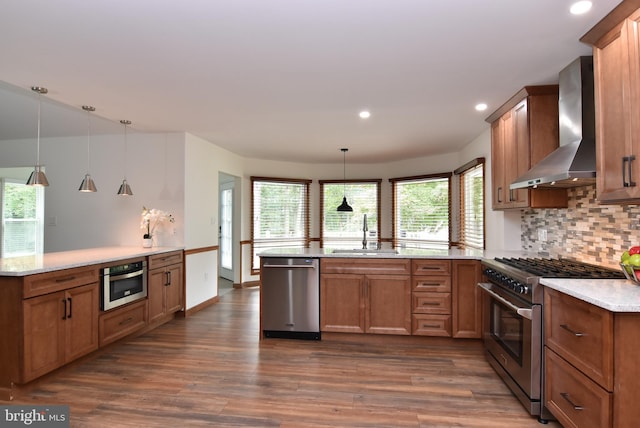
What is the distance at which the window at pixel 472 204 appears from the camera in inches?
190

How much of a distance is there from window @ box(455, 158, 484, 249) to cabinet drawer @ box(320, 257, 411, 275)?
157cm

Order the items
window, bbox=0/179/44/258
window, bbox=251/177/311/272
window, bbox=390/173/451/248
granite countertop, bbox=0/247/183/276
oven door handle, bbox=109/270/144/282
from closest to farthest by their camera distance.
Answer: granite countertop, bbox=0/247/183/276
oven door handle, bbox=109/270/144/282
window, bbox=0/179/44/258
window, bbox=390/173/451/248
window, bbox=251/177/311/272

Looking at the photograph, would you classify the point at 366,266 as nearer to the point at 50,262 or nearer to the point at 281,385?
the point at 281,385

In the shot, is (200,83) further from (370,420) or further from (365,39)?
(370,420)

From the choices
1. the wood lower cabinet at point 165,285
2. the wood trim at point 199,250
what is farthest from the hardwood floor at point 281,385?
the wood trim at point 199,250

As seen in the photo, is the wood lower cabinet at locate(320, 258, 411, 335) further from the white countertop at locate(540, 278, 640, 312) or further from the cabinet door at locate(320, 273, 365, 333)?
the white countertop at locate(540, 278, 640, 312)

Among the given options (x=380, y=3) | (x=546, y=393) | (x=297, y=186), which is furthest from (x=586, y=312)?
(x=297, y=186)

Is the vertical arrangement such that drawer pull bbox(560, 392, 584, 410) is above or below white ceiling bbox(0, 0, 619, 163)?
below

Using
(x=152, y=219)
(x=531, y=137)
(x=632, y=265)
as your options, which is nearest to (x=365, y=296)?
(x=531, y=137)

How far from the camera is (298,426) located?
7.50ft

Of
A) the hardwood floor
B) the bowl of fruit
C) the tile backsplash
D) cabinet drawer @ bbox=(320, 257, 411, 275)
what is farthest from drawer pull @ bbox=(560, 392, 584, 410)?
cabinet drawer @ bbox=(320, 257, 411, 275)

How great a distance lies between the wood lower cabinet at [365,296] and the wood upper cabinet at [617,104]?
1.99m

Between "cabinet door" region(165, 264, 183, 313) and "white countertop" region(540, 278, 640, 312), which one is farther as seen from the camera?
"cabinet door" region(165, 264, 183, 313)

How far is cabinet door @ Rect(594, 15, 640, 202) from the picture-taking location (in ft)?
6.50
